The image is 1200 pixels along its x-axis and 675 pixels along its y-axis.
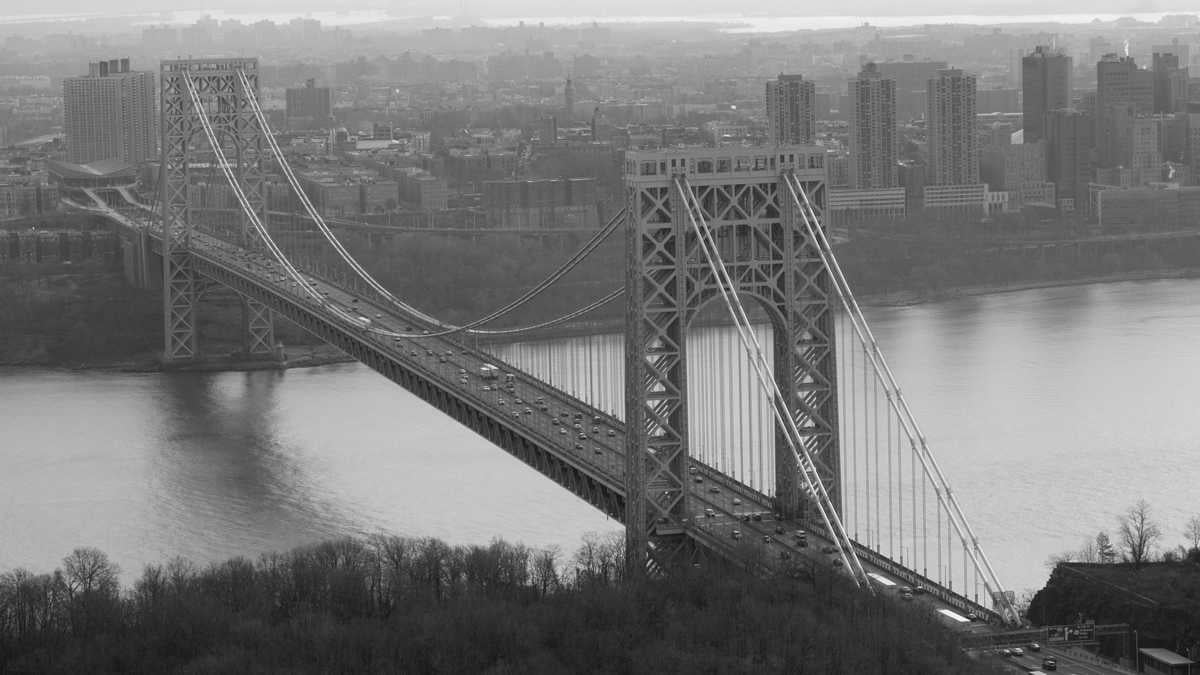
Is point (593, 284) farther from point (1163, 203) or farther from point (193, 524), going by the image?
point (1163, 203)

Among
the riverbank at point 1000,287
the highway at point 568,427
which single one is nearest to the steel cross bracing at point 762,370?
the highway at point 568,427

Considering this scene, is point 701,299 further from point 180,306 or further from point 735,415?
point 180,306

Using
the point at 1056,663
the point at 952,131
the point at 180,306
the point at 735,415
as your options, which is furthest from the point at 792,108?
the point at 1056,663

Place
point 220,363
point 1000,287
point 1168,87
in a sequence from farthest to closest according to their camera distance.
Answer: point 1168,87
point 1000,287
point 220,363

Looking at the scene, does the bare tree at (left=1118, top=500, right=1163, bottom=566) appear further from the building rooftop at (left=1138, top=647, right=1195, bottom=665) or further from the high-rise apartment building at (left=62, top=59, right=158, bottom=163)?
the high-rise apartment building at (left=62, top=59, right=158, bottom=163)

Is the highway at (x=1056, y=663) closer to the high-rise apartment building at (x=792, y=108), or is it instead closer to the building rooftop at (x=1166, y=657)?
the building rooftop at (x=1166, y=657)

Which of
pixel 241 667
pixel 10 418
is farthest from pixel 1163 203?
pixel 241 667

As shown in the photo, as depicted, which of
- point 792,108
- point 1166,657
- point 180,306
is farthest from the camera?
point 792,108

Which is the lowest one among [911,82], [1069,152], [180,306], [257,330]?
[257,330]
